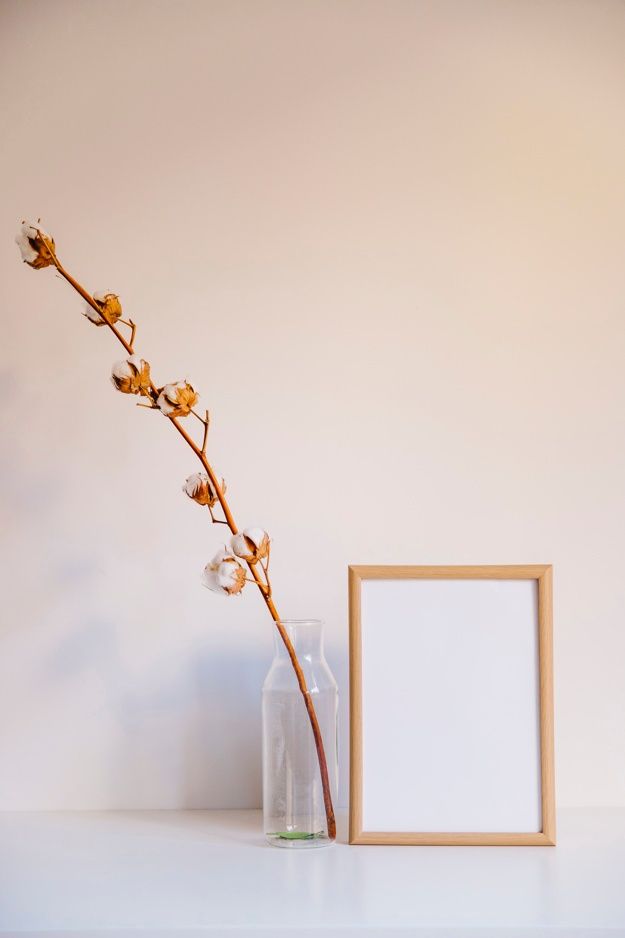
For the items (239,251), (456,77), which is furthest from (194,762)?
(456,77)

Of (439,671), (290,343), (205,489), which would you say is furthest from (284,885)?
(290,343)

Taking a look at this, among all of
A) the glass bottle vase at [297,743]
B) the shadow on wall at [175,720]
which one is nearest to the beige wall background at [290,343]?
the shadow on wall at [175,720]

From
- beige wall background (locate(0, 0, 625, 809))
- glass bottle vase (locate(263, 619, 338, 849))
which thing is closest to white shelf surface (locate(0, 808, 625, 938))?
glass bottle vase (locate(263, 619, 338, 849))

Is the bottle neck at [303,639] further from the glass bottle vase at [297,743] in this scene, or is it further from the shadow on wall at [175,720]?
the shadow on wall at [175,720]

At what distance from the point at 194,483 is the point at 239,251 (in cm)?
36

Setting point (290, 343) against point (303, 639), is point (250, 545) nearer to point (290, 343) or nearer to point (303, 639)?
point (303, 639)

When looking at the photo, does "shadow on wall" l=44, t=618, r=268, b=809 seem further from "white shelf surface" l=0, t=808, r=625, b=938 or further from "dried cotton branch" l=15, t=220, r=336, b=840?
"dried cotton branch" l=15, t=220, r=336, b=840

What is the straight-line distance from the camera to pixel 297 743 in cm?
102

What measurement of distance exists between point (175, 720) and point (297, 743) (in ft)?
0.72

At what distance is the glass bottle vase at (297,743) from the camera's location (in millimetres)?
999

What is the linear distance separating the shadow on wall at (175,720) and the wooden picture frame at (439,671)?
196 mm

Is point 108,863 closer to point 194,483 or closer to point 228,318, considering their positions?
point 194,483

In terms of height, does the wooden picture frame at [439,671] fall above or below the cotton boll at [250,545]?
below

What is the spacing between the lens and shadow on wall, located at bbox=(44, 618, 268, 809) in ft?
3.81
